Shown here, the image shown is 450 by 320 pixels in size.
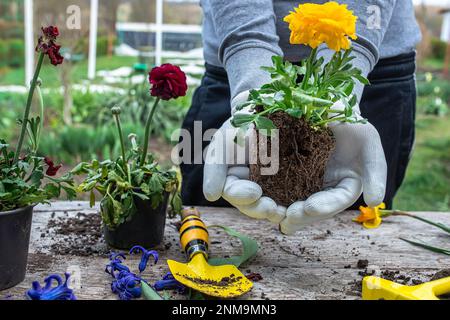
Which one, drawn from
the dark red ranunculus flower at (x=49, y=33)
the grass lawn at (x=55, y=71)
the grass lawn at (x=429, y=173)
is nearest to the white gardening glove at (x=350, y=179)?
the dark red ranunculus flower at (x=49, y=33)

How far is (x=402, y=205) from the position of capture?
318cm

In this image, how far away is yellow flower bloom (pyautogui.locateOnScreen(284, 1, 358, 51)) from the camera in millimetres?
851

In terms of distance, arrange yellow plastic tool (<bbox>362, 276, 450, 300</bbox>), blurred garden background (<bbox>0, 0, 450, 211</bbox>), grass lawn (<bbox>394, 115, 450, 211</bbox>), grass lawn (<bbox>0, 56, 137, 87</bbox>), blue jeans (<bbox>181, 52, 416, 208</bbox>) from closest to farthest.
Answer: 1. yellow plastic tool (<bbox>362, 276, 450, 300</bbox>)
2. blue jeans (<bbox>181, 52, 416, 208</bbox>)
3. grass lawn (<bbox>394, 115, 450, 211</bbox>)
4. blurred garden background (<bbox>0, 0, 450, 211</bbox>)
5. grass lawn (<bbox>0, 56, 137, 87</bbox>)

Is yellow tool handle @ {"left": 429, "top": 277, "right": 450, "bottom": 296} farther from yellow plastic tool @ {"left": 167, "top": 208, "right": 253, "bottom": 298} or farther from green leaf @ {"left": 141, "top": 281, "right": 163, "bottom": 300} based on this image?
green leaf @ {"left": 141, "top": 281, "right": 163, "bottom": 300}

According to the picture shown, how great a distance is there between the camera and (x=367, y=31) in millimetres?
1174

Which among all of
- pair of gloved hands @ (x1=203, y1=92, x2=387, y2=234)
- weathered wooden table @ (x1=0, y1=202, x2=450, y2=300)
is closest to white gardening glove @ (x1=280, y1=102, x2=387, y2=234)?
pair of gloved hands @ (x1=203, y1=92, x2=387, y2=234)

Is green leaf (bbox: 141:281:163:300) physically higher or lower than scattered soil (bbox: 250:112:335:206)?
lower

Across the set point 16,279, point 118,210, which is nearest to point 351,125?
point 118,210

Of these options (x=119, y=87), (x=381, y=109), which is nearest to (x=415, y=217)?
(x=381, y=109)

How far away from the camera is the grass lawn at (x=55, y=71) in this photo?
488 cm

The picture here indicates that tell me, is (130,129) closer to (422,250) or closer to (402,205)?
(402,205)

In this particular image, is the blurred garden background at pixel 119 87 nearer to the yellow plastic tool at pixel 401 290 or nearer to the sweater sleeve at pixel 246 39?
the sweater sleeve at pixel 246 39

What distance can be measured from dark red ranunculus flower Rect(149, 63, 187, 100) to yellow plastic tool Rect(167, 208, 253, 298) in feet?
0.80

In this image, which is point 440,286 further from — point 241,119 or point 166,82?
point 166,82
